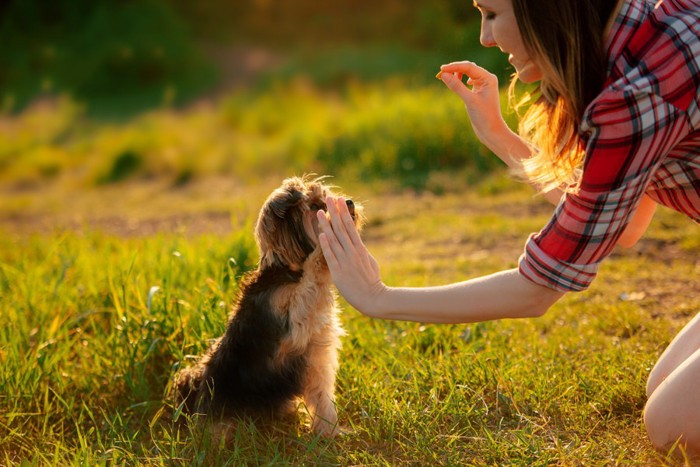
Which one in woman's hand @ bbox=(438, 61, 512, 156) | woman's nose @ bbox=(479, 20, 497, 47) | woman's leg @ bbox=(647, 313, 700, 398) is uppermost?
woman's nose @ bbox=(479, 20, 497, 47)

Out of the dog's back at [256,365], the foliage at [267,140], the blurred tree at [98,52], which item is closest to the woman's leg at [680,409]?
the dog's back at [256,365]

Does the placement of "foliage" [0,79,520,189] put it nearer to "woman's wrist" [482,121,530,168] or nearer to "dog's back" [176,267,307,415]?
"woman's wrist" [482,121,530,168]

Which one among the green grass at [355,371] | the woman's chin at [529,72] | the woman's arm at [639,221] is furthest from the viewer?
the woman's arm at [639,221]

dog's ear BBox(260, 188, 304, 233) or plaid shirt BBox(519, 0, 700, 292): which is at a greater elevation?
plaid shirt BBox(519, 0, 700, 292)

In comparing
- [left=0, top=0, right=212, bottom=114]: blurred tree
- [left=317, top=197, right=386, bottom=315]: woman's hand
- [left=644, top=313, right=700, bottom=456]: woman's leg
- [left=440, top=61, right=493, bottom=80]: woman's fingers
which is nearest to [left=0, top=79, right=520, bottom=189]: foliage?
[left=0, top=0, right=212, bottom=114]: blurred tree

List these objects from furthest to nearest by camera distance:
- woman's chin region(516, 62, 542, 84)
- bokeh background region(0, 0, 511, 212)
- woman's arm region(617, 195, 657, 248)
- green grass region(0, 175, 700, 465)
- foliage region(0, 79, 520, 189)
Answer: bokeh background region(0, 0, 511, 212) < foliage region(0, 79, 520, 189) < woman's arm region(617, 195, 657, 248) < green grass region(0, 175, 700, 465) < woman's chin region(516, 62, 542, 84)

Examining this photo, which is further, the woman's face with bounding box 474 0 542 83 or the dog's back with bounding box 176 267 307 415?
the dog's back with bounding box 176 267 307 415

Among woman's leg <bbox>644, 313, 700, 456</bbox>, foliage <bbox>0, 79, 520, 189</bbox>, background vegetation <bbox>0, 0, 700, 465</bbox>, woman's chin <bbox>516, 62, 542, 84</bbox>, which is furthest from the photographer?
foliage <bbox>0, 79, 520, 189</bbox>

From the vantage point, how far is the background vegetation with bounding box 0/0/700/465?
2.94m

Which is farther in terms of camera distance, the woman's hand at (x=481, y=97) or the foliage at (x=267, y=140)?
the foliage at (x=267, y=140)

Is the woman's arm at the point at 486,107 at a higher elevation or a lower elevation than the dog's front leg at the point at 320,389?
higher

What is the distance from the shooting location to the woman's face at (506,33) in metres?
2.29

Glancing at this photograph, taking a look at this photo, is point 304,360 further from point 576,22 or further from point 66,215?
point 66,215

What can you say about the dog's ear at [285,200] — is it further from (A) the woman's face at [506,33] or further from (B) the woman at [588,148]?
(A) the woman's face at [506,33]
